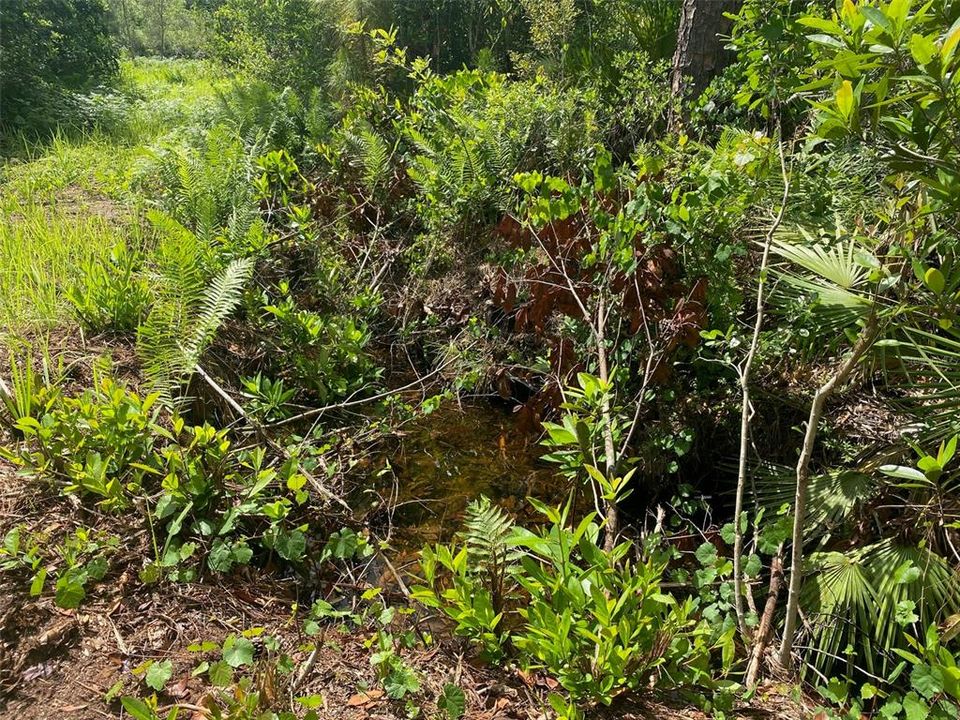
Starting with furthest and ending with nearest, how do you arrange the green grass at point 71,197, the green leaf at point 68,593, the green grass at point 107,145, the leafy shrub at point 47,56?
the leafy shrub at point 47,56 < the green grass at point 107,145 < the green grass at point 71,197 < the green leaf at point 68,593

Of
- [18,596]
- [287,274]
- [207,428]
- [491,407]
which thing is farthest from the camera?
[287,274]

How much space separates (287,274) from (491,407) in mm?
1477

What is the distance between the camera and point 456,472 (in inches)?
110

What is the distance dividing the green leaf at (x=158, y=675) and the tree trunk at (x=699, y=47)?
394 centimetres

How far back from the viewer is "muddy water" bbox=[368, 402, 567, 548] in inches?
97.5

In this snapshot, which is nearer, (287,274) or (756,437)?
(756,437)

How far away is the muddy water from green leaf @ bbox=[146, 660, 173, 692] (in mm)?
925

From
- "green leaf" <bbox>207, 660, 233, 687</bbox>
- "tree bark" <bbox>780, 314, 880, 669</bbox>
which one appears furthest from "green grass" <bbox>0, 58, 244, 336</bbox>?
"tree bark" <bbox>780, 314, 880, 669</bbox>

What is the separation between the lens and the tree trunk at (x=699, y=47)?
3982 mm

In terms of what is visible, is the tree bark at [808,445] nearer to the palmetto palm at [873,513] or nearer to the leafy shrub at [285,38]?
the palmetto palm at [873,513]

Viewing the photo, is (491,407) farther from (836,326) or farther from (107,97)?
(107,97)

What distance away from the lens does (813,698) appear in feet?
5.78

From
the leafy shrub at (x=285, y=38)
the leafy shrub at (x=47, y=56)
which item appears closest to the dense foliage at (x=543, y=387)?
the leafy shrub at (x=285, y=38)

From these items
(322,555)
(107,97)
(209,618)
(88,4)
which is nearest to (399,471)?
(322,555)
